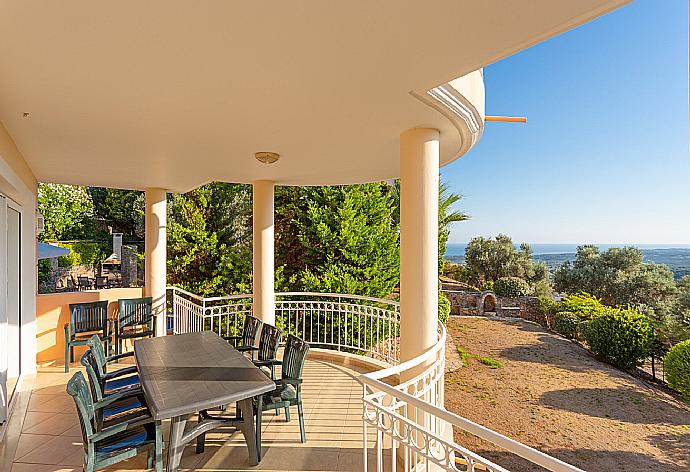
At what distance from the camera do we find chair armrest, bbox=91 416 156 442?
2.35 metres

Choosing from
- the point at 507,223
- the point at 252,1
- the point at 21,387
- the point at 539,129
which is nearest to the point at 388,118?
the point at 252,1

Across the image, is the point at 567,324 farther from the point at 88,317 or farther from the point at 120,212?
the point at 120,212

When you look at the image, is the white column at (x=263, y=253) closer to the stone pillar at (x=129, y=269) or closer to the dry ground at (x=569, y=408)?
the dry ground at (x=569, y=408)

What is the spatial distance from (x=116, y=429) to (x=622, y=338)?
11.2 metres

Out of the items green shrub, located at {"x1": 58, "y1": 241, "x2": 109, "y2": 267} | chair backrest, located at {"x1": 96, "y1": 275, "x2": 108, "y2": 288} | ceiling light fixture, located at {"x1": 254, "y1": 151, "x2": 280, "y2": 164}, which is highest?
ceiling light fixture, located at {"x1": 254, "y1": 151, "x2": 280, "y2": 164}

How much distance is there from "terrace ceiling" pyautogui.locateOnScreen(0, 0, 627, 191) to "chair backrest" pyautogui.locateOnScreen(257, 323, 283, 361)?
1.78m

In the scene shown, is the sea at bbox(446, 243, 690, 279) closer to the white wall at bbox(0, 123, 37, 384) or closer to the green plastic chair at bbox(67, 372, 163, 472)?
the white wall at bbox(0, 123, 37, 384)

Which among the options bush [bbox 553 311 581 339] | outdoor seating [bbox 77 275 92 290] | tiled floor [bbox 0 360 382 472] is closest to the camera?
tiled floor [bbox 0 360 382 472]

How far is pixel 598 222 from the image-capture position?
2809 cm

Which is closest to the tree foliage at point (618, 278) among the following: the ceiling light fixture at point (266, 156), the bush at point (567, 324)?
the bush at point (567, 324)

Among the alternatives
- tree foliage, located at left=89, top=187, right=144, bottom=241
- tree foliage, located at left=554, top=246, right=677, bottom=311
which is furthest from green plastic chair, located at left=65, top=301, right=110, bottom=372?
tree foliage, located at left=554, top=246, right=677, bottom=311

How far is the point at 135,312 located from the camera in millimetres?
6148

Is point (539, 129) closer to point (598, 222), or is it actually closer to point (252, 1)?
point (598, 222)

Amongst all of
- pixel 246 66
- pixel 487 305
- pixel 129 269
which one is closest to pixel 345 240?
pixel 246 66
